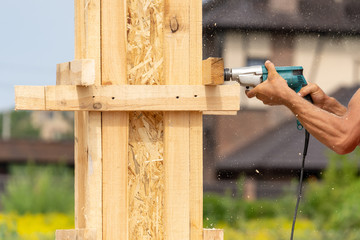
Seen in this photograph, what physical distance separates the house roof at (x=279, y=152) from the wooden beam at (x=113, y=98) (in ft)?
31.6

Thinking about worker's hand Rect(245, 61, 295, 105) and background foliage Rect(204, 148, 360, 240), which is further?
background foliage Rect(204, 148, 360, 240)

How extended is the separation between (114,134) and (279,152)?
37.2 feet

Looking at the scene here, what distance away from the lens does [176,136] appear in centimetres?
256

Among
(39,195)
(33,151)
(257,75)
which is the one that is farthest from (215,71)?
(33,151)

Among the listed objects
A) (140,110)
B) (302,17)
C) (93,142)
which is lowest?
(93,142)

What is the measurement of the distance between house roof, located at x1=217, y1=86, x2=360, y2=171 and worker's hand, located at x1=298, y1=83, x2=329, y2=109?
923cm

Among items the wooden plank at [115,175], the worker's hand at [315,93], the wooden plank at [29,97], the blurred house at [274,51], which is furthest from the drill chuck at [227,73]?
the blurred house at [274,51]

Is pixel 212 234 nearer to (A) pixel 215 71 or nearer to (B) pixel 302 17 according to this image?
(A) pixel 215 71

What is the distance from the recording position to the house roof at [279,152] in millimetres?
12509

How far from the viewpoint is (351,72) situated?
15609mm

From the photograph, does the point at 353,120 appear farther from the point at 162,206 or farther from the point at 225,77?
the point at 162,206

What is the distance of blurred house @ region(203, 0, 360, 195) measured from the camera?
1308 cm

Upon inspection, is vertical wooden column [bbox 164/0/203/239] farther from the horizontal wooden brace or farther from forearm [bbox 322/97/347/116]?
forearm [bbox 322/97/347/116]

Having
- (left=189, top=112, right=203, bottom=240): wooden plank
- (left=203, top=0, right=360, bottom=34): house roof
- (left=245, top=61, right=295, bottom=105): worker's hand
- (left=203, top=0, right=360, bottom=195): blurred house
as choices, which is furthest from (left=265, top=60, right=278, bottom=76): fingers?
(left=203, top=0, right=360, bottom=34): house roof
